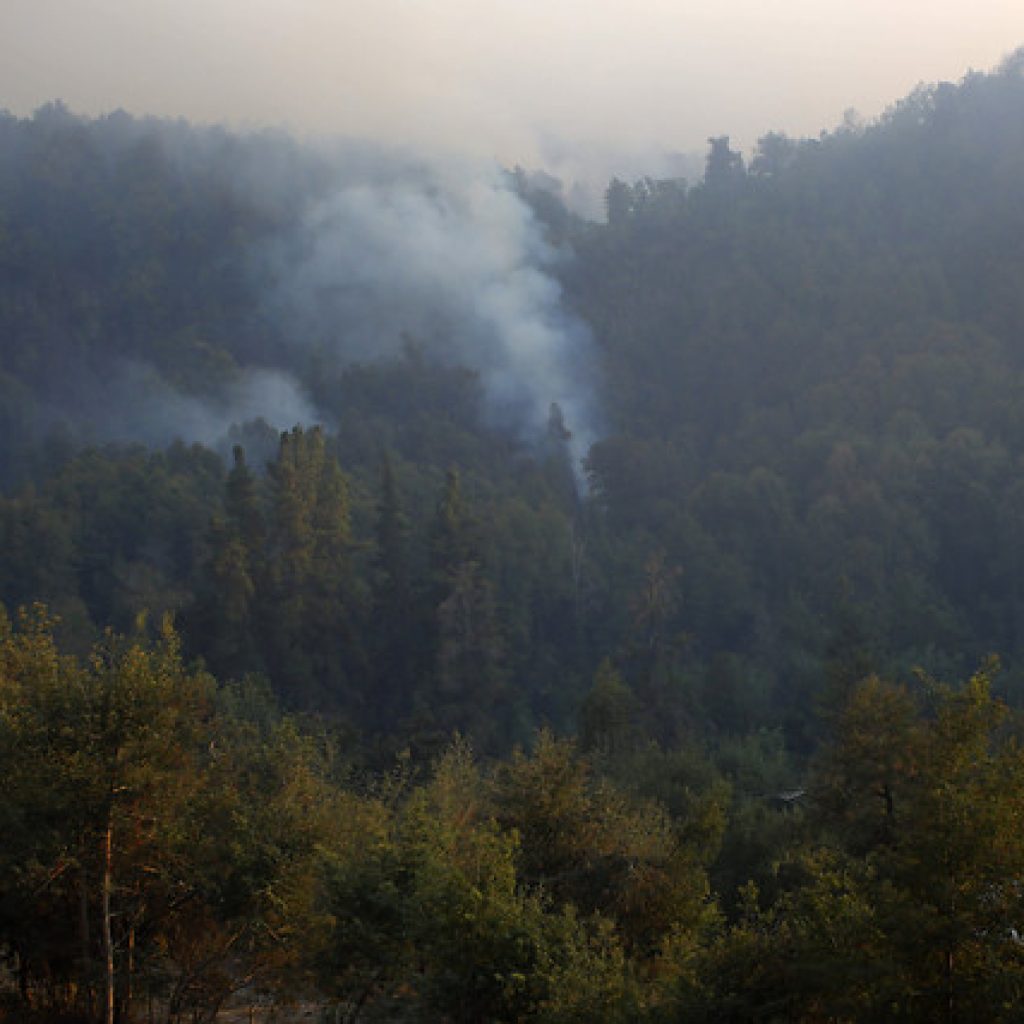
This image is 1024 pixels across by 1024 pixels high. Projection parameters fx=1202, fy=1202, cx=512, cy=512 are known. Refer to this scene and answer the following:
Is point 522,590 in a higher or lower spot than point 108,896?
higher

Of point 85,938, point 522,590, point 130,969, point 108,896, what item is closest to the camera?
point 108,896

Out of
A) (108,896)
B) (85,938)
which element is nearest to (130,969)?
(85,938)

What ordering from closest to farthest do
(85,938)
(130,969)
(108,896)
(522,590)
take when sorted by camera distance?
(108,896), (85,938), (130,969), (522,590)

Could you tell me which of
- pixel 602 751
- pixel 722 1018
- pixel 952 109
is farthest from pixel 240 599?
pixel 952 109

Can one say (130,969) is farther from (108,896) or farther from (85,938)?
(108,896)

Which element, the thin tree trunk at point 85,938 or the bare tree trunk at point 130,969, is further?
the bare tree trunk at point 130,969

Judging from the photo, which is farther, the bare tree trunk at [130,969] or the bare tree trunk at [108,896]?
the bare tree trunk at [130,969]

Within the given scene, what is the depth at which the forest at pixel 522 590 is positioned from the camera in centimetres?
1538

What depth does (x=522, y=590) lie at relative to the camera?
72750mm

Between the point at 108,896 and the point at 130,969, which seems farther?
the point at 130,969

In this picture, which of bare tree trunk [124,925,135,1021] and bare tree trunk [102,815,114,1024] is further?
bare tree trunk [124,925,135,1021]

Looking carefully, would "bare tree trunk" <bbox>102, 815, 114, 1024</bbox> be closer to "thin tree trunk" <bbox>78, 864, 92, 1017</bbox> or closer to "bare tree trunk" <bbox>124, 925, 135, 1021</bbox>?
"thin tree trunk" <bbox>78, 864, 92, 1017</bbox>

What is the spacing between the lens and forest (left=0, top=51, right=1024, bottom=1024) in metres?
15.4

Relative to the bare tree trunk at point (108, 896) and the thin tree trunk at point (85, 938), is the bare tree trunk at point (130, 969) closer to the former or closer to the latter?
the thin tree trunk at point (85, 938)
